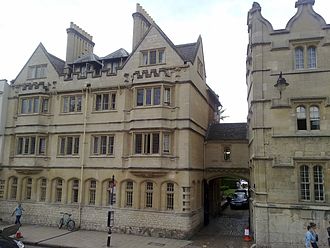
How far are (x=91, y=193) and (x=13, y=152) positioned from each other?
8640mm

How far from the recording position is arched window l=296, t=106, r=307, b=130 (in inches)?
694

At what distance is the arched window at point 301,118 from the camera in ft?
57.8

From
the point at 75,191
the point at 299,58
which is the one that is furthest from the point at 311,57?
the point at 75,191

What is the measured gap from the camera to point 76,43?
29641mm

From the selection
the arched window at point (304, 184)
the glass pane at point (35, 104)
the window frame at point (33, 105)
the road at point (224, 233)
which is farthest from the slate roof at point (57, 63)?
the arched window at point (304, 184)

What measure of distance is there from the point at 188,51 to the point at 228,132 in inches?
305

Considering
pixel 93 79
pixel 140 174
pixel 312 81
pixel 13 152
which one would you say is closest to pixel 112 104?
pixel 93 79

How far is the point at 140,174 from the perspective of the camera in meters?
21.9

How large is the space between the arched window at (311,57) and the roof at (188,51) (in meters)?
8.16

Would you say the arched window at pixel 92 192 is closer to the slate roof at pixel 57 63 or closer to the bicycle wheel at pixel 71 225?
the bicycle wheel at pixel 71 225

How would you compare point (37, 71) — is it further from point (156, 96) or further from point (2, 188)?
point (156, 96)

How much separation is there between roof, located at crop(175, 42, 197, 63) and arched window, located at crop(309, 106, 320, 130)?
9.30 m

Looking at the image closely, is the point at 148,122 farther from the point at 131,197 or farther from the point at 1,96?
the point at 1,96

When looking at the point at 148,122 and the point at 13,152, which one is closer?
the point at 148,122
